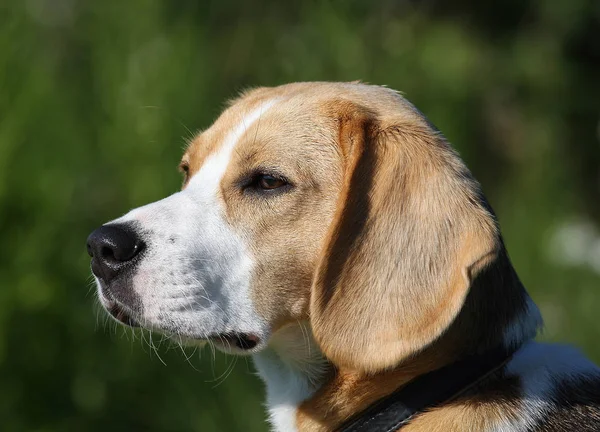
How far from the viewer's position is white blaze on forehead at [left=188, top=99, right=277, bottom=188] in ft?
10.2

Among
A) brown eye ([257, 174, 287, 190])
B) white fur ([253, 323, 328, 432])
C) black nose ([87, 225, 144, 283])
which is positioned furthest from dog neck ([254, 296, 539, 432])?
black nose ([87, 225, 144, 283])

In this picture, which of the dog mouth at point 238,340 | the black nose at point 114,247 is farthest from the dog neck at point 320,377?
the black nose at point 114,247

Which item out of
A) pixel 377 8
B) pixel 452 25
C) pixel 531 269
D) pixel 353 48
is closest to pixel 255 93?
pixel 353 48

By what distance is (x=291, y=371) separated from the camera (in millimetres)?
3066

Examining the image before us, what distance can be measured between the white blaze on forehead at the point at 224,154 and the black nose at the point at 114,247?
384 millimetres

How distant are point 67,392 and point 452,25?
7059 mm

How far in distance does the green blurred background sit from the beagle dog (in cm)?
55

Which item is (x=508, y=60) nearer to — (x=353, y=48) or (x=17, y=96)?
(x=353, y=48)

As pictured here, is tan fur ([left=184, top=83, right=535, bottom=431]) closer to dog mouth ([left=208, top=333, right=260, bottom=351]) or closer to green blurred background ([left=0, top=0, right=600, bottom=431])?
dog mouth ([left=208, top=333, right=260, bottom=351])

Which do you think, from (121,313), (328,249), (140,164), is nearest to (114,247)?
(121,313)

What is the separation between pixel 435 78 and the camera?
842 cm

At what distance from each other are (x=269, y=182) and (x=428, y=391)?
86cm

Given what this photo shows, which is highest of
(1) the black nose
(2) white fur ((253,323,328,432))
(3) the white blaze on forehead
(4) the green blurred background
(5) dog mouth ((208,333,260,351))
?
(3) the white blaze on forehead

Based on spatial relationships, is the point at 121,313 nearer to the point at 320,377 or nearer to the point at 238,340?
the point at 238,340
